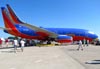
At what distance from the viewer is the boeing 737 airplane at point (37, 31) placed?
46.0 metres

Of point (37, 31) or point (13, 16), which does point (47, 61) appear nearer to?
point (13, 16)

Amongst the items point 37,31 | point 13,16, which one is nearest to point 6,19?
point 13,16

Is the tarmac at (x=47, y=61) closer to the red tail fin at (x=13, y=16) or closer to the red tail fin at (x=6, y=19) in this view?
the red tail fin at (x=6, y=19)

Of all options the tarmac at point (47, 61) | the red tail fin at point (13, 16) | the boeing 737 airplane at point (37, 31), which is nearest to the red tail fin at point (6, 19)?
the boeing 737 airplane at point (37, 31)

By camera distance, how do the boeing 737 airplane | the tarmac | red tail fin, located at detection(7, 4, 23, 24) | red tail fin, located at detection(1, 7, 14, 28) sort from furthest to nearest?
the boeing 737 airplane < red tail fin, located at detection(7, 4, 23, 24) < red tail fin, located at detection(1, 7, 14, 28) < the tarmac

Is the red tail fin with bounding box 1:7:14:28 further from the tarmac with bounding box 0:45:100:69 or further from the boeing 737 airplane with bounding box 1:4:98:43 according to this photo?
the tarmac with bounding box 0:45:100:69

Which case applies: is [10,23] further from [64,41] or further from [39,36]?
[64,41]

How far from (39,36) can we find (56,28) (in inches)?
183

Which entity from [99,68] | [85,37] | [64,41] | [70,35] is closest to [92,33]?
[85,37]

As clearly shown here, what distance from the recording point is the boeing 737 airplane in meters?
46.0

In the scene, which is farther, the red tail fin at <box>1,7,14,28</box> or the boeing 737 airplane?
the boeing 737 airplane

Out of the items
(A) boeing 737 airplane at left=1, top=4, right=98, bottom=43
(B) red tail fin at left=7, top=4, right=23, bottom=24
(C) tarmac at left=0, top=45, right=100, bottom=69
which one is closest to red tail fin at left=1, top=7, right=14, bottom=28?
(A) boeing 737 airplane at left=1, top=4, right=98, bottom=43

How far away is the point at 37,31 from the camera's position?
A: 48469mm

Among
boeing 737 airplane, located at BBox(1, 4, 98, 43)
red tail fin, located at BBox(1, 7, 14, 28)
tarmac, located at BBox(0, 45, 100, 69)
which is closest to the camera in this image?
tarmac, located at BBox(0, 45, 100, 69)
